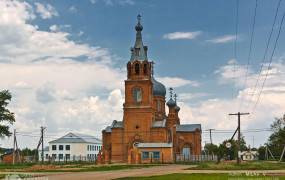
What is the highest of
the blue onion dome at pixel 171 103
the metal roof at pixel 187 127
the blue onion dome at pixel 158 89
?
the blue onion dome at pixel 158 89

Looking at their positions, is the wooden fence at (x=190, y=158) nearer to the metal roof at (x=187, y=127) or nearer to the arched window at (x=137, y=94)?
the metal roof at (x=187, y=127)

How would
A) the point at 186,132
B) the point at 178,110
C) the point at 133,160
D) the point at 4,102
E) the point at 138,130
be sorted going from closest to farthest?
the point at 4,102, the point at 133,160, the point at 138,130, the point at 186,132, the point at 178,110

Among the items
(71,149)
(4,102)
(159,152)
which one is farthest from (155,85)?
(4,102)

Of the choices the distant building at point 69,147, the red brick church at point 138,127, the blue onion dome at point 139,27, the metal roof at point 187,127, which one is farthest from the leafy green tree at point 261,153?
the blue onion dome at point 139,27

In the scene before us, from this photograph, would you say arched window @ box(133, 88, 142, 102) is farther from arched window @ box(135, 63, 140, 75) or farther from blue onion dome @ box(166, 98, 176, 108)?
blue onion dome @ box(166, 98, 176, 108)

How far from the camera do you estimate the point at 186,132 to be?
3829 inches

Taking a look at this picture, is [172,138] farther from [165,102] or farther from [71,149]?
[71,149]

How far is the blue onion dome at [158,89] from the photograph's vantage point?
9662 cm

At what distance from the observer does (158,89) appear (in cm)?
9738

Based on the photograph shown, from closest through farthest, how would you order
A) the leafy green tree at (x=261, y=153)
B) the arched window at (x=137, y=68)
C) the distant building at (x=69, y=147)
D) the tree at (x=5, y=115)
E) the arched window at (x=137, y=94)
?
the tree at (x=5, y=115), the arched window at (x=137, y=94), the arched window at (x=137, y=68), the leafy green tree at (x=261, y=153), the distant building at (x=69, y=147)

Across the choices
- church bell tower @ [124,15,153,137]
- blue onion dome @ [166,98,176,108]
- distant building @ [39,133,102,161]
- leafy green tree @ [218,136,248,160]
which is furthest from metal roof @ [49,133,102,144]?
church bell tower @ [124,15,153,137]

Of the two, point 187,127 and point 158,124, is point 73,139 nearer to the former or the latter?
point 187,127

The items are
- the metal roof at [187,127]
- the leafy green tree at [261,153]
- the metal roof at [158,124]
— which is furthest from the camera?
the leafy green tree at [261,153]

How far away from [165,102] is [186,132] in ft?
24.6
